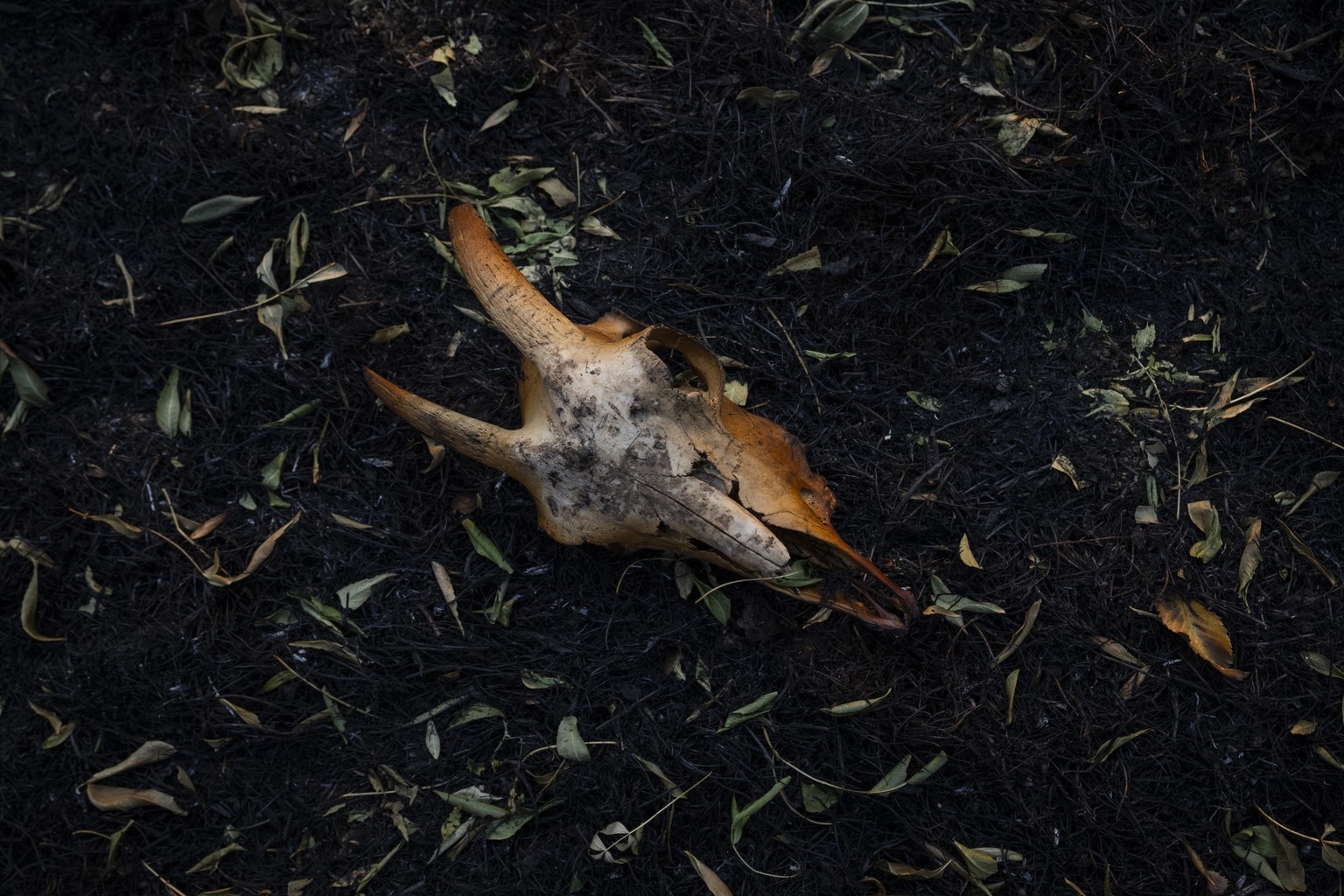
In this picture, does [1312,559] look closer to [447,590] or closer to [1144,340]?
[1144,340]

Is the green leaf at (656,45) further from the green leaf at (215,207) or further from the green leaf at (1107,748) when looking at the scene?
the green leaf at (1107,748)

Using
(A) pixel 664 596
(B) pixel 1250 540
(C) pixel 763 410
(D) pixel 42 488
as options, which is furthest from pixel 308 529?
(B) pixel 1250 540

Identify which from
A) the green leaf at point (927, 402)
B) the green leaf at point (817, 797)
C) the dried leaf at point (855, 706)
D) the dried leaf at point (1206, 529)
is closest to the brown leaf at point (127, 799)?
the green leaf at point (817, 797)

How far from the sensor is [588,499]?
2.16 meters

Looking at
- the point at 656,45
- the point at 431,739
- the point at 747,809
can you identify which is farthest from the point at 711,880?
the point at 656,45

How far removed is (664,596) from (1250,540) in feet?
5.61

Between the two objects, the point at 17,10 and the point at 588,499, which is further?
the point at 17,10

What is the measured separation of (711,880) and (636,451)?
50.7 inches

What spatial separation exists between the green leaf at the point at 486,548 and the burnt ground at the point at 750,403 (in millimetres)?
42

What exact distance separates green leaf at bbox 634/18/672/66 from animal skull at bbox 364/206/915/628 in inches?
34.8

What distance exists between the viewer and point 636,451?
2072 millimetres

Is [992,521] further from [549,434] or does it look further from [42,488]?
[42,488]

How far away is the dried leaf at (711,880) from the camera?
2422mm

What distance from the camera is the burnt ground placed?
8.06ft
